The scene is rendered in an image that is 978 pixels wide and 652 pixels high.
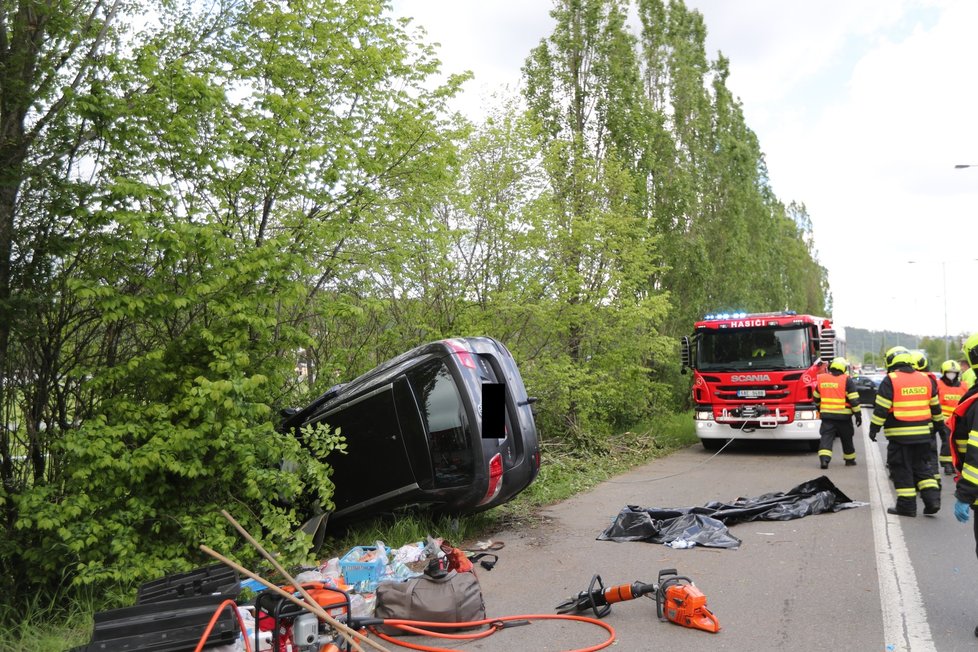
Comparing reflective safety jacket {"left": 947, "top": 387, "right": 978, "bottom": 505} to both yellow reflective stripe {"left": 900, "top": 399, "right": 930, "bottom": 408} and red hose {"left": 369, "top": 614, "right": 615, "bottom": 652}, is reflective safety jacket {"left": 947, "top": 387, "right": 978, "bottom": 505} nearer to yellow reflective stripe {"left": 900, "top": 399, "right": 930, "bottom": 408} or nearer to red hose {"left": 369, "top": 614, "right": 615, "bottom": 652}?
red hose {"left": 369, "top": 614, "right": 615, "bottom": 652}

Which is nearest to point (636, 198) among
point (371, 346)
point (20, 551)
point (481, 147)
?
point (481, 147)

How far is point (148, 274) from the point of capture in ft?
19.6

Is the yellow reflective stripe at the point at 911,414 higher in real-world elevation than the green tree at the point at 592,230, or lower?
lower

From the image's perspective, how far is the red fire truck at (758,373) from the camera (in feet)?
44.9

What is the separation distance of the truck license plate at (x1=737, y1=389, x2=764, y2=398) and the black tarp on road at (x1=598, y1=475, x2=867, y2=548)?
524 cm

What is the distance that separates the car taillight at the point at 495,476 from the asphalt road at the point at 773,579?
611 millimetres

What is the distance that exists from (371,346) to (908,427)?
6.57m

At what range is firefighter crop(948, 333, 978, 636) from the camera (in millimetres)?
4590

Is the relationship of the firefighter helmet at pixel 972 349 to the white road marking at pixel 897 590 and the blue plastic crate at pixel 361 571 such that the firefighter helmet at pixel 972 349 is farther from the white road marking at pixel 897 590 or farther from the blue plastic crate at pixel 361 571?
the blue plastic crate at pixel 361 571

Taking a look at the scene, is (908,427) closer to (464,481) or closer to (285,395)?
(464,481)

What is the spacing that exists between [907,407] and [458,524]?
192 inches

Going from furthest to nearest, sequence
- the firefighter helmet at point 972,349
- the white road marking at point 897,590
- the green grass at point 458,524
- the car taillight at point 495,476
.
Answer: the car taillight at point 495,476
the green grass at point 458,524
the firefighter helmet at point 972,349
the white road marking at point 897,590

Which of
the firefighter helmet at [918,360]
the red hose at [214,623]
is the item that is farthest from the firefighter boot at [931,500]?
the red hose at [214,623]

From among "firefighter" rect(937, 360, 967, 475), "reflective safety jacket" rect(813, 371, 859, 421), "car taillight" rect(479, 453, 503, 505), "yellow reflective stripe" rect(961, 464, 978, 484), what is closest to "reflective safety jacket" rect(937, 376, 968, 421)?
"firefighter" rect(937, 360, 967, 475)
